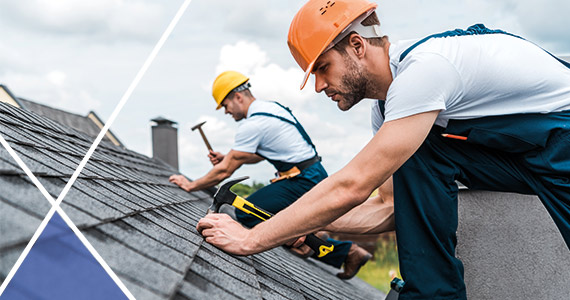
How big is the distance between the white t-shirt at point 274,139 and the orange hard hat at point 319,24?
234 centimetres

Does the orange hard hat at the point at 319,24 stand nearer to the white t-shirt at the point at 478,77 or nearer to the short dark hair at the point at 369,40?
the short dark hair at the point at 369,40

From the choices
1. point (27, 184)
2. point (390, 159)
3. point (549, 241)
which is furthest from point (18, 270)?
point (549, 241)

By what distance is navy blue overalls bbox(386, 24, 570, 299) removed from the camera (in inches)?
89.0

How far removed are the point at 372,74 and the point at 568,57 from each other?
1373 millimetres

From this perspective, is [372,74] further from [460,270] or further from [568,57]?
[568,57]

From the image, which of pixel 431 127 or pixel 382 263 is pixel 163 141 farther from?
pixel 431 127

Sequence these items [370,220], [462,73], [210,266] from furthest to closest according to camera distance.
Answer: [370,220], [462,73], [210,266]

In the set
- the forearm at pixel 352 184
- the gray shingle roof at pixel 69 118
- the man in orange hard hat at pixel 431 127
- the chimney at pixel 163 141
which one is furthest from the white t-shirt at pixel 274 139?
the gray shingle roof at pixel 69 118

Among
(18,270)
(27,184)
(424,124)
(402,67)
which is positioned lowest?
(18,270)

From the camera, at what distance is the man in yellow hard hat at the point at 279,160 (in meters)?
4.56

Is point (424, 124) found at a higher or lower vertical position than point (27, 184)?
higher

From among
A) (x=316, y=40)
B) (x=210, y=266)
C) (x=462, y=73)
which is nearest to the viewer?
(x=210, y=266)

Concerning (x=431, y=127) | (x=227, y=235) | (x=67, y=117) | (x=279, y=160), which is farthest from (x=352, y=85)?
(x=67, y=117)

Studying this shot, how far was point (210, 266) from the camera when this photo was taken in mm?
1667
